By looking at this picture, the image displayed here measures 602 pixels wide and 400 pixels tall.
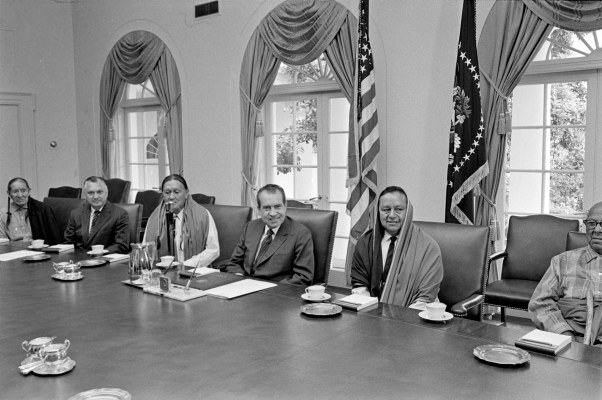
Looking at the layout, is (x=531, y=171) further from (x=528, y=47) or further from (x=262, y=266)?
(x=262, y=266)

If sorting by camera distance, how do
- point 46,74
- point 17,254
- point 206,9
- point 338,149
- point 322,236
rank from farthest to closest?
point 46,74, point 206,9, point 338,149, point 17,254, point 322,236

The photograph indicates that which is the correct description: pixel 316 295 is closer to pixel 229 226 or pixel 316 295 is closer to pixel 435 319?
pixel 435 319

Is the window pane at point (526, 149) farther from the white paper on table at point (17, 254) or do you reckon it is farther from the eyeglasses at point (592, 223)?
Result: the white paper on table at point (17, 254)

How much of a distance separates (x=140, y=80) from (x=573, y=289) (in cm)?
554

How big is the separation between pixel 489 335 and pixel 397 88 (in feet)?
10.2

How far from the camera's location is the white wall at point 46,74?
24.3 feet

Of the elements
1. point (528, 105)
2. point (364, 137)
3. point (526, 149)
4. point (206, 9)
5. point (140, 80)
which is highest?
point (206, 9)

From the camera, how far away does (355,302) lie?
7.86ft

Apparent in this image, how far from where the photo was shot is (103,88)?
24.7 ft

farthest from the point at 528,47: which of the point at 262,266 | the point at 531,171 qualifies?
the point at 262,266

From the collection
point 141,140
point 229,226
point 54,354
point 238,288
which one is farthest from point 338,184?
point 54,354

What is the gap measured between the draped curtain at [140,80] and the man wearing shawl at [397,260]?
389 cm

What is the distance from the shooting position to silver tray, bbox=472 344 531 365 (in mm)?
1754

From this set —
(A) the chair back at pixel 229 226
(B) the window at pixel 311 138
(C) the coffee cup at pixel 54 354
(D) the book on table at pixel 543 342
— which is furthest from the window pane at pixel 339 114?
(C) the coffee cup at pixel 54 354
